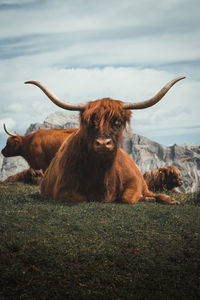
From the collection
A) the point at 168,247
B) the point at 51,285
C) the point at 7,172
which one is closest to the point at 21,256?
the point at 51,285

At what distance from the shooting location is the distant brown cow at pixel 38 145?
1246 centimetres

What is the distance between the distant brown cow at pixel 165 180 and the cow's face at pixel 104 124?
356 centimetres

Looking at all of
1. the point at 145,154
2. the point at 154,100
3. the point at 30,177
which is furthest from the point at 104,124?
the point at 145,154

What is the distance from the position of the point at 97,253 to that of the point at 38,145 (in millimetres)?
9263

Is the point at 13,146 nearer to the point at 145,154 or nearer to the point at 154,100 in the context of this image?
the point at 145,154

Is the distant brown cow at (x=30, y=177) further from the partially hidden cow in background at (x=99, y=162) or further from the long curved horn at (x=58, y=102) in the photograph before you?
the long curved horn at (x=58, y=102)

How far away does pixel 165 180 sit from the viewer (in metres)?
9.38

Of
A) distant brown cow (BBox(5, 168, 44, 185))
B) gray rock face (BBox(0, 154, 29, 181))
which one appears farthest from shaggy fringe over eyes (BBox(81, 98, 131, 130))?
gray rock face (BBox(0, 154, 29, 181))

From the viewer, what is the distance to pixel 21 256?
3.66 meters

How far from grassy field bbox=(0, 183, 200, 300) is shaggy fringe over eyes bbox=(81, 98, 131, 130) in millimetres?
1360

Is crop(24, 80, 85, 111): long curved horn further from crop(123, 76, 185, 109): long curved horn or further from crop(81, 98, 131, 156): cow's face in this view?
crop(123, 76, 185, 109): long curved horn

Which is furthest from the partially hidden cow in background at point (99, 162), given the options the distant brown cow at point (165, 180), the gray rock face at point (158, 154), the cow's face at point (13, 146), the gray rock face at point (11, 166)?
the gray rock face at point (11, 166)

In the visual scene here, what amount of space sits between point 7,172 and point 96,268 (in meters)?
16.4

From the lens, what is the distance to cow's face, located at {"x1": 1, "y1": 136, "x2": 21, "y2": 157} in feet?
44.2
